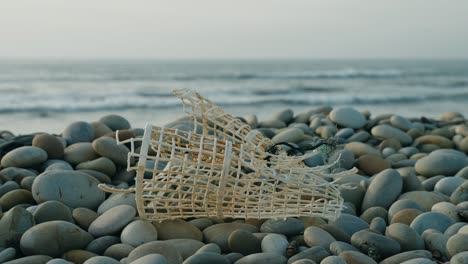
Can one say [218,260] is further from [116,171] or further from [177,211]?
[116,171]

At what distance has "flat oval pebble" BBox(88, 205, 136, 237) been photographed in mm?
3150

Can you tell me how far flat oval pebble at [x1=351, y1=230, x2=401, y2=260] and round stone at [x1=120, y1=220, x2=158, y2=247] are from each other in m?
1.20

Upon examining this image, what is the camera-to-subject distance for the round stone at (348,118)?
6.72 m

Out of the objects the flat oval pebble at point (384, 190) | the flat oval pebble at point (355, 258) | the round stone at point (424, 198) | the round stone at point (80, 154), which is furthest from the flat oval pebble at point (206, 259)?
the round stone at point (80, 154)

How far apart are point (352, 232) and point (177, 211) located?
3.76 ft

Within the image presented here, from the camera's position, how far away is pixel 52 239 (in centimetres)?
289

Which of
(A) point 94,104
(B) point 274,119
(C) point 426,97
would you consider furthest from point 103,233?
(C) point 426,97

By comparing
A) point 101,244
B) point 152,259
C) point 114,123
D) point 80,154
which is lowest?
point 101,244

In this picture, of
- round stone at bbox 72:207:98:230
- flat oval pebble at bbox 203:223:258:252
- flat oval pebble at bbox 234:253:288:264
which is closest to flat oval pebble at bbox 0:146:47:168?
round stone at bbox 72:207:98:230

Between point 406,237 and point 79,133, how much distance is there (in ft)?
11.5

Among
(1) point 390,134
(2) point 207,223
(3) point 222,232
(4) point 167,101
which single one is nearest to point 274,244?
(3) point 222,232

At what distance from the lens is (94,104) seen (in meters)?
14.2

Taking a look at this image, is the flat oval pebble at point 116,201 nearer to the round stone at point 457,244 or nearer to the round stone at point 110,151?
the round stone at point 110,151

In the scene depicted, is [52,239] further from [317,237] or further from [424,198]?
[424,198]
